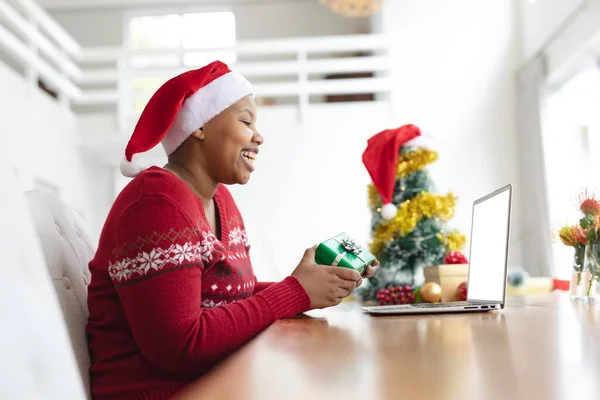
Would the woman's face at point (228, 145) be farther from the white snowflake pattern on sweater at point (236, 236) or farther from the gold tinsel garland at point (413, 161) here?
the gold tinsel garland at point (413, 161)

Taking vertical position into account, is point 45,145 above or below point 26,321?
above

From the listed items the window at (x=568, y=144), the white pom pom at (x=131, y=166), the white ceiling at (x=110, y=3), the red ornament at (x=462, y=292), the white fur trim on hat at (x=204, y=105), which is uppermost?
the white ceiling at (x=110, y=3)

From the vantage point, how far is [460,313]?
45.2 inches

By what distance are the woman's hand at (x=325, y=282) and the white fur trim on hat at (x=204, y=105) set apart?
0.36 meters

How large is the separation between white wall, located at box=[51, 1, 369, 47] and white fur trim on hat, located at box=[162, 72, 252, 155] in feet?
20.5

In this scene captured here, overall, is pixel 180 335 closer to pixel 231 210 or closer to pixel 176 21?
pixel 231 210

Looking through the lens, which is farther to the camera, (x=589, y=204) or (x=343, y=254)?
(x=589, y=204)

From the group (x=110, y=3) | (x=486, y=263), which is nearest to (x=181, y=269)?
(x=486, y=263)

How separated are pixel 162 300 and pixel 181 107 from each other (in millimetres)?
490

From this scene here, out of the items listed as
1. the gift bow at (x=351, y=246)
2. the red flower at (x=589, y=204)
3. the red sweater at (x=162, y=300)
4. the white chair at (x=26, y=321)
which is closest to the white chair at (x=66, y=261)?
the red sweater at (x=162, y=300)

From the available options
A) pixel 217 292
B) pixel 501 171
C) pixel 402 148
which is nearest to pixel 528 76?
pixel 501 171

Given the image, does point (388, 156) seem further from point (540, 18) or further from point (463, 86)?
point (463, 86)

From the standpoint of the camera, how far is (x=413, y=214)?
2.27 meters

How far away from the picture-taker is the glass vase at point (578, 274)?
1.41 meters
